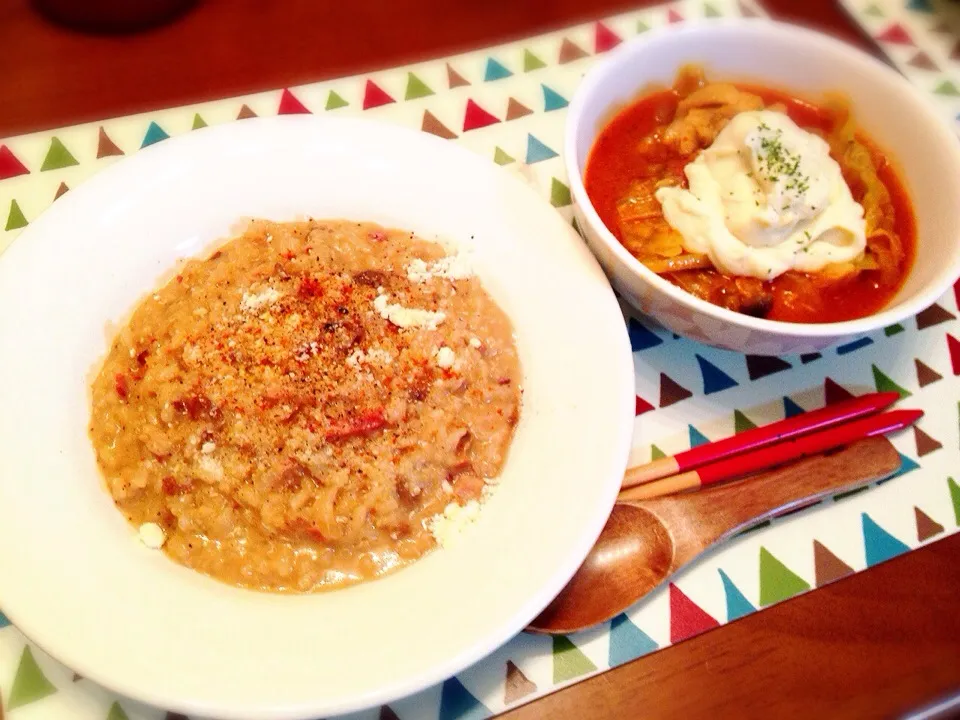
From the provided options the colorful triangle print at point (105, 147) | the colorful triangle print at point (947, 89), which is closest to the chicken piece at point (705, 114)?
the colorful triangle print at point (947, 89)

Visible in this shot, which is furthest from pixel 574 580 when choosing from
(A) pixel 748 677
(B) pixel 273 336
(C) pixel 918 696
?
(B) pixel 273 336

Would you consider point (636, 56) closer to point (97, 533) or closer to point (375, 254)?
point (375, 254)

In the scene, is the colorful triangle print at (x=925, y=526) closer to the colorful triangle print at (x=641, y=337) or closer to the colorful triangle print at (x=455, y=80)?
the colorful triangle print at (x=641, y=337)

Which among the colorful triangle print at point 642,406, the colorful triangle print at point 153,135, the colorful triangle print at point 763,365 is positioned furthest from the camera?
the colorful triangle print at point 153,135

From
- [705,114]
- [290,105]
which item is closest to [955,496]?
[705,114]

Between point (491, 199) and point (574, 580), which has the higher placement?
point (491, 199)

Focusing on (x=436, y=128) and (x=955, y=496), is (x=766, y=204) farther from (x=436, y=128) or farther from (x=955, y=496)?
(x=436, y=128)
